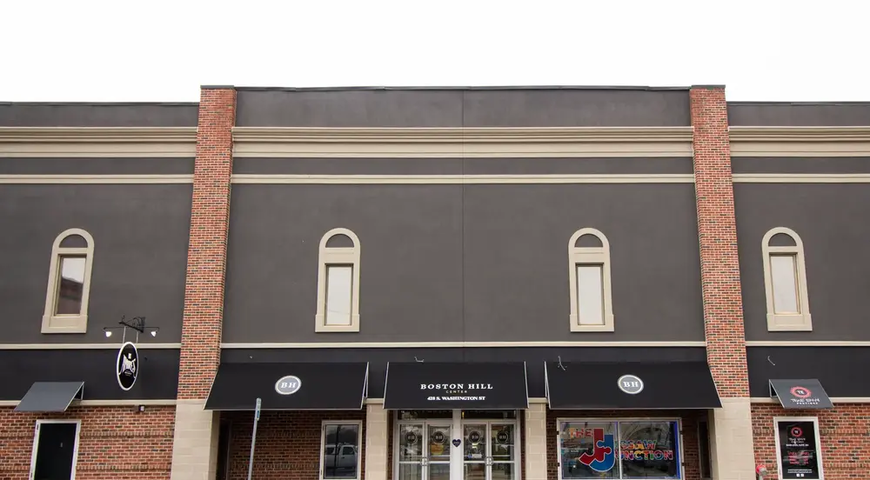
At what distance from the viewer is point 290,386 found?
16969mm

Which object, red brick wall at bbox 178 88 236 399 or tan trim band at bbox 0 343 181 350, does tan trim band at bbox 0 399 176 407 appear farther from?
tan trim band at bbox 0 343 181 350

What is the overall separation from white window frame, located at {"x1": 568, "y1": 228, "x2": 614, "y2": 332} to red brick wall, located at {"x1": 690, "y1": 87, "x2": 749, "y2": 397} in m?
2.11

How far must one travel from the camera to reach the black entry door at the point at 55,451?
16.9 m

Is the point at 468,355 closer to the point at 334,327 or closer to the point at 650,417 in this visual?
the point at 334,327

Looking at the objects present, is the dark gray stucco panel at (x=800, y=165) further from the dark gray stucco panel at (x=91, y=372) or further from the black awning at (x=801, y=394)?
the dark gray stucco panel at (x=91, y=372)

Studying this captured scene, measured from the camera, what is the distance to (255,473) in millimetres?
17453

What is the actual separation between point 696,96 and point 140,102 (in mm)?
13241

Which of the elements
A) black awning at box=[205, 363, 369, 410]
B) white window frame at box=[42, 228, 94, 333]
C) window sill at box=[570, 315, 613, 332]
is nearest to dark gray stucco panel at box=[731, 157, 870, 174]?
window sill at box=[570, 315, 613, 332]

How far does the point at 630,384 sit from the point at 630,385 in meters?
0.02

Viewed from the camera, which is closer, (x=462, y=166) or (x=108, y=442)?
(x=108, y=442)

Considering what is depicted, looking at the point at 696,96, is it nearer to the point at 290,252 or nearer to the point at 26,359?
the point at 290,252

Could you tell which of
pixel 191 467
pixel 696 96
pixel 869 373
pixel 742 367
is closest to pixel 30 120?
pixel 191 467

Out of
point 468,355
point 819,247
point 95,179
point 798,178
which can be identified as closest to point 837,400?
point 819,247

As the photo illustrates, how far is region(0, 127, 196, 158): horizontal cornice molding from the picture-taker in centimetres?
1850
